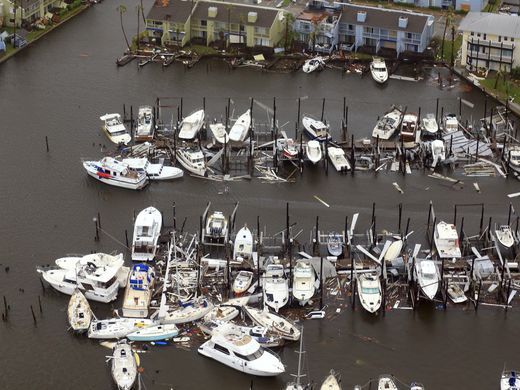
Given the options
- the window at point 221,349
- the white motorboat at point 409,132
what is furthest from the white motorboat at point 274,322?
the white motorboat at point 409,132

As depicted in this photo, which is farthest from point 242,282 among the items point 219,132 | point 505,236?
point 219,132

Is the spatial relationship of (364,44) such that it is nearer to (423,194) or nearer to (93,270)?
(423,194)

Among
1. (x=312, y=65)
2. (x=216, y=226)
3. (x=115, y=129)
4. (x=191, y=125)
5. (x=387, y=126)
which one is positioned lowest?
(x=216, y=226)

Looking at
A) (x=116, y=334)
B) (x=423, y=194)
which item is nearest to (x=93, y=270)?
(x=116, y=334)

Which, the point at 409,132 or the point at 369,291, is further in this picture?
the point at 409,132

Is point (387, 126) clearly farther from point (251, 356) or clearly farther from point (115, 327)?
point (115, 327)

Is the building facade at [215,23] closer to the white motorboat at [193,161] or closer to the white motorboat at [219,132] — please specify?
the white motorboat at [219,132]
